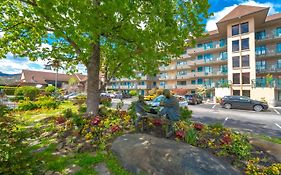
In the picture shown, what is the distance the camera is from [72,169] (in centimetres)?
478

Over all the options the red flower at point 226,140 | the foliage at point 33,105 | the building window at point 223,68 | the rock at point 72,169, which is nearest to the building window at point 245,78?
the building window at point 223,68

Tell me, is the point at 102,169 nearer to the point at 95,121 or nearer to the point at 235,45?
the point at 95,121

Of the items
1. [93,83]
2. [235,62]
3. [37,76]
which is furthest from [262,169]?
[37,76]

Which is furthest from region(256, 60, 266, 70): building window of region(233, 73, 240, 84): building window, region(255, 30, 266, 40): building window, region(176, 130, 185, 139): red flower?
region(176, 130, 185, 139): red flower

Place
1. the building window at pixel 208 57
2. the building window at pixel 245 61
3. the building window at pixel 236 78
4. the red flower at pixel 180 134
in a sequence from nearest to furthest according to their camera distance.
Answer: the red flower at pixel 180 134 → the building window at pixel 245 61 → the building window at pixel 236 78 → the building window at pixel 208 57

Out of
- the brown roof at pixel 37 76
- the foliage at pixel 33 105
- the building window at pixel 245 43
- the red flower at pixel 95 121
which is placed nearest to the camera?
the red flower at pixel 95 121

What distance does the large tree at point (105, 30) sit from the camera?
19.6ft

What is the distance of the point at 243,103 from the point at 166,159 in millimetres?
20288

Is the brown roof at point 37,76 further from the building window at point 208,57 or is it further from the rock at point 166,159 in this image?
the rock at point 166,159

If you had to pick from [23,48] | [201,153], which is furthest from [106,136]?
[23,48]

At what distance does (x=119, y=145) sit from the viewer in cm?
587

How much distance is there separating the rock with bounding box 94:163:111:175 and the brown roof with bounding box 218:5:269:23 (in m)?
34.9

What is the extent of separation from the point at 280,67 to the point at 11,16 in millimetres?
38619

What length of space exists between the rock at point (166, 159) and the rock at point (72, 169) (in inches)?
48.8
